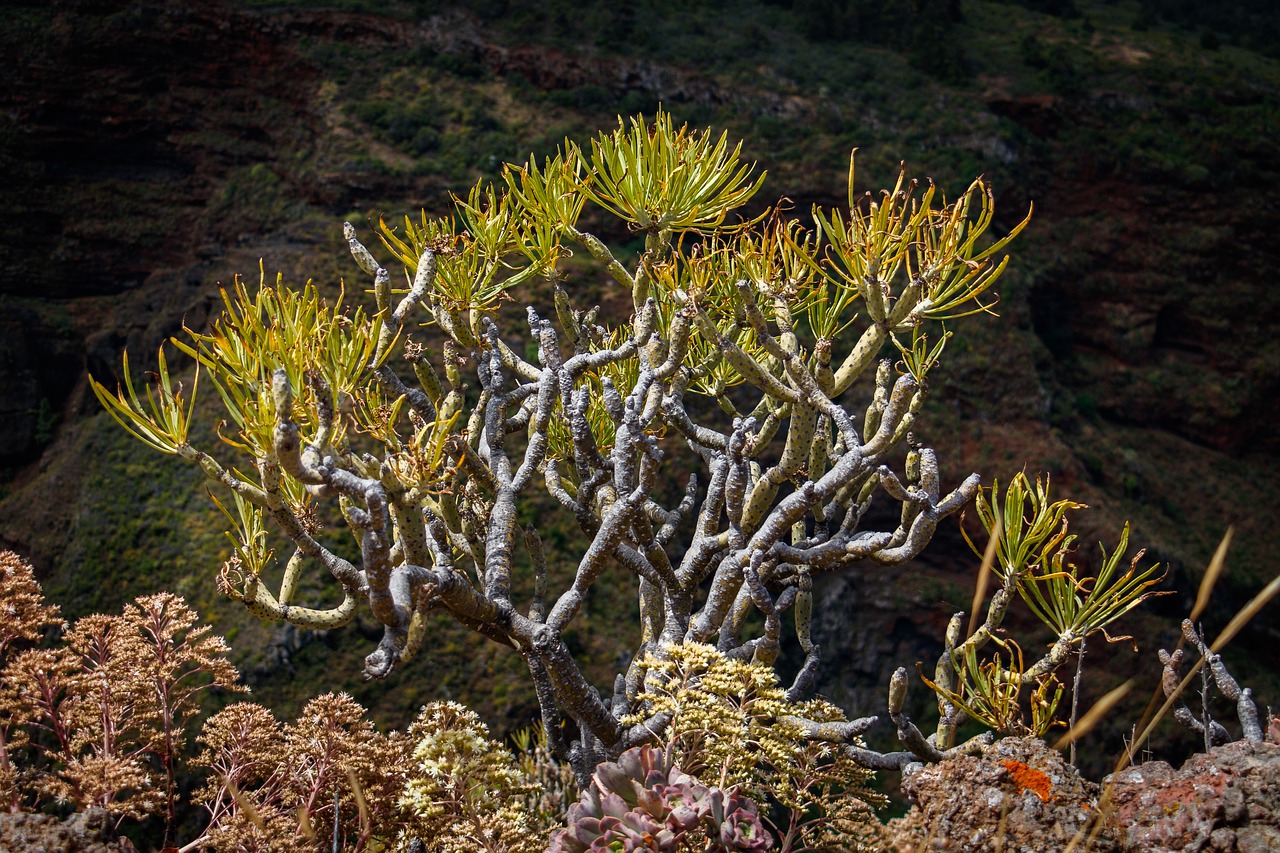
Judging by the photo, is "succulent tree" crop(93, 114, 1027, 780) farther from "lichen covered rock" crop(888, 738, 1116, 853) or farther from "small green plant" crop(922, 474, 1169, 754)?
"lichen covered rock" crop(888, 738, 1116, 853)

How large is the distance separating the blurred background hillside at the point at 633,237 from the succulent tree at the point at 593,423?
20.1ft

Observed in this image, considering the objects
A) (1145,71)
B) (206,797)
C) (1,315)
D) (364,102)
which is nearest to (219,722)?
(206,797)

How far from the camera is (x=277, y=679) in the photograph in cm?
838

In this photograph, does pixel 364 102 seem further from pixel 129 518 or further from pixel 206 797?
pixel 206 797

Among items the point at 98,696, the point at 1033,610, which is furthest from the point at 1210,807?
the point at 98,696

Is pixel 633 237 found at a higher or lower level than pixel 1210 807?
lower

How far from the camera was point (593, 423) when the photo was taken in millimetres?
3746

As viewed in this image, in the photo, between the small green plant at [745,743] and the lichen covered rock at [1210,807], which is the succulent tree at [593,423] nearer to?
the small green plant at [745,743]

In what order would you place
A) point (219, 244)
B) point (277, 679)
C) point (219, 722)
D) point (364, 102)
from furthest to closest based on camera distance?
1. point (364, 102)
2. point (219, 244)
3. point (277, 679)
4. point (219, 722)

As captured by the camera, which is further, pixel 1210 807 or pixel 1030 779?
pixel 1030 779

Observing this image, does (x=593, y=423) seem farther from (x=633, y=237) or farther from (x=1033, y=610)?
(x=633, y=237)

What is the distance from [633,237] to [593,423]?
9.76 meters

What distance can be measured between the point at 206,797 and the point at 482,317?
1840 mm

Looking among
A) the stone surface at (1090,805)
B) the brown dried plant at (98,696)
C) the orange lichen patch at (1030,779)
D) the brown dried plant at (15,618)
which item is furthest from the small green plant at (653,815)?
the brown dried plant at (15,618)
